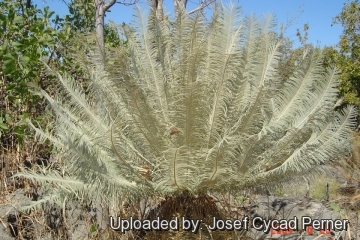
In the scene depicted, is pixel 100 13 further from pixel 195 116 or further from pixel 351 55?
pixel 351 55

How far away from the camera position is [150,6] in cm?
273

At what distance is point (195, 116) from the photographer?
8.43 ft

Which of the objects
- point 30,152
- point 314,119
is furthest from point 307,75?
point 30,152

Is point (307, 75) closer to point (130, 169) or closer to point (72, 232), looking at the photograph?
point (130, 169)

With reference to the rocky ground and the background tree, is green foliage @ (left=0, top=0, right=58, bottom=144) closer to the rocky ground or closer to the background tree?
the rocky ground

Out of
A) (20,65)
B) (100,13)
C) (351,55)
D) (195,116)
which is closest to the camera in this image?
(195,116)

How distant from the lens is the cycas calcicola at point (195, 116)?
7.96 ft

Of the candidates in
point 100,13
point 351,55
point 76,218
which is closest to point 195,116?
point 76,218

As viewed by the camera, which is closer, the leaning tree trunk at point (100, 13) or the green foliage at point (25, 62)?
the green foliage at point (25, 62)

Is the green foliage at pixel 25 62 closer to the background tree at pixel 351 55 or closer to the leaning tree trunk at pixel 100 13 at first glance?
the leaning tree trunk at pixel 100 13

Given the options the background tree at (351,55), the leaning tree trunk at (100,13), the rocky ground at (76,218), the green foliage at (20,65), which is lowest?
the rocky ground at (76,218)

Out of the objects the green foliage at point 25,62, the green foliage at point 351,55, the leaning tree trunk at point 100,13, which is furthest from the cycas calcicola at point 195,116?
the green foliage at point 351,55

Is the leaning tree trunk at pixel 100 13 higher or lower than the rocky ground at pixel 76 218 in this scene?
higher

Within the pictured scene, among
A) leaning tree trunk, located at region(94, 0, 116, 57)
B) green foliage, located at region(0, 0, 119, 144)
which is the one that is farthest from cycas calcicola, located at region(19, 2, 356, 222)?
leaning tree trunk, located at region(94, 0, 116, 57)
